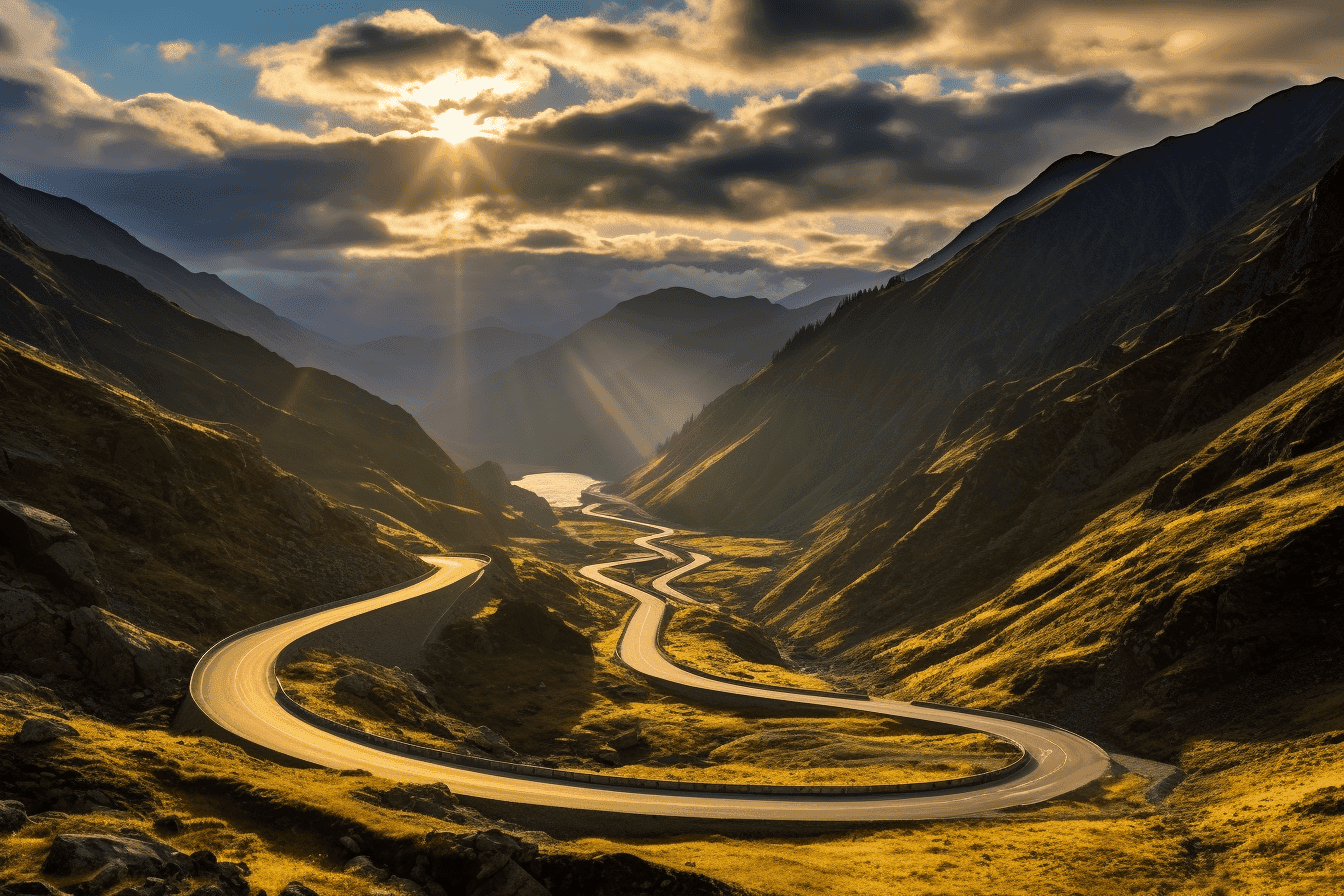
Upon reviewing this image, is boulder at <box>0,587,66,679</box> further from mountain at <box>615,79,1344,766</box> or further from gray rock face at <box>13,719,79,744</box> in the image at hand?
mountain at <box>615,79,1344,766</box>

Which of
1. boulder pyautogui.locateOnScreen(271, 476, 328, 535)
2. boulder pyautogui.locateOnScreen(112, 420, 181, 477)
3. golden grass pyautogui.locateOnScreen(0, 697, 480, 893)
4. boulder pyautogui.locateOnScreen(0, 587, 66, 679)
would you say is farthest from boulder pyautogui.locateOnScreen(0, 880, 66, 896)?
boulder pyautogui.locateOnScreen(271, 476, 328, 535)

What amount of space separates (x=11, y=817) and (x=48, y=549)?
33185mm

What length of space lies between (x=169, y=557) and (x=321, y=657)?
19.4 m

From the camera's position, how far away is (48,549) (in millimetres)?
58156

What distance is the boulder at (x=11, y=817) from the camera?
31.0 metres

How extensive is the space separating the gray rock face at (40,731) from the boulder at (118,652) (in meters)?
15.2

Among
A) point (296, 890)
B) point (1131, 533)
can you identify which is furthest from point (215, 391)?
point (1131, 533)

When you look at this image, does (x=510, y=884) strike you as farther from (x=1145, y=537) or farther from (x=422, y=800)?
(x=1145, y=537)

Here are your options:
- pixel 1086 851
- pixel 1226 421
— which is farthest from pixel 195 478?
pixel 1226 421

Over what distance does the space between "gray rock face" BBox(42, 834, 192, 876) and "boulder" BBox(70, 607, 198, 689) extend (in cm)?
2638

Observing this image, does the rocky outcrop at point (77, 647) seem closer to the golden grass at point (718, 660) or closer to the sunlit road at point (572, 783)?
the sunlit road at point (572, 783)

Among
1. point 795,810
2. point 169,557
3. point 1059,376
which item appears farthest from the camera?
point 1059,376

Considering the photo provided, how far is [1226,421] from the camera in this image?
105 meters

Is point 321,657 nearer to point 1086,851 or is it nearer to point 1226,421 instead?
point 1086,851
